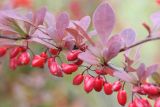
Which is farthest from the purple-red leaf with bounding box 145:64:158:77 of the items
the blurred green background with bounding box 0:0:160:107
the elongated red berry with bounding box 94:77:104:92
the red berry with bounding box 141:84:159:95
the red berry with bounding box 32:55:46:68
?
the blurred green background with bounding box 0:0:160:107

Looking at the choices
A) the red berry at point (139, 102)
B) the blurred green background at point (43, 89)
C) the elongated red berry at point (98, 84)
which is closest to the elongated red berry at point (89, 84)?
the elongated red berry at point (98, 84)

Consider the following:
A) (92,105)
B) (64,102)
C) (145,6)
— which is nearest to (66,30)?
(92,105)

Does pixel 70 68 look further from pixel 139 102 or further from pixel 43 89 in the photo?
pixel 43 89

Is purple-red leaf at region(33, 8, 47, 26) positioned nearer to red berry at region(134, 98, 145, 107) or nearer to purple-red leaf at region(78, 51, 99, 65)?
purple-red leaf at region(78, 51, 99, 65)

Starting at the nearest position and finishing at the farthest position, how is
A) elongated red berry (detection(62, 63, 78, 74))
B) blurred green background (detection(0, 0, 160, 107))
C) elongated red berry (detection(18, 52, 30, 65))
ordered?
elongated red berry (detection(62, 63, 78, 74)) → elongated red berry (detection(18, 52, 30, 65)) → blurred green background (detection(0, 0, 160, 107))

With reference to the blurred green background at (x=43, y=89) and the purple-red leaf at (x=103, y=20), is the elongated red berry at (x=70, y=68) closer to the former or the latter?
the purple-red leaf at (x=103, y=20)

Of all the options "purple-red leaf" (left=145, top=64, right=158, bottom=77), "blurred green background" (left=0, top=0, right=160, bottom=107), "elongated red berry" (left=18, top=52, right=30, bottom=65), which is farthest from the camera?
"blurred green background" (left=0, top=0, right=160, bottom=107)

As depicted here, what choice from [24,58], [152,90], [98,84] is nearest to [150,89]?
[152,90]

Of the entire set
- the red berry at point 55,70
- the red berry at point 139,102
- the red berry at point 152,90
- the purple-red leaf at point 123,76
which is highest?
the purple-red leaf at point 123,76
